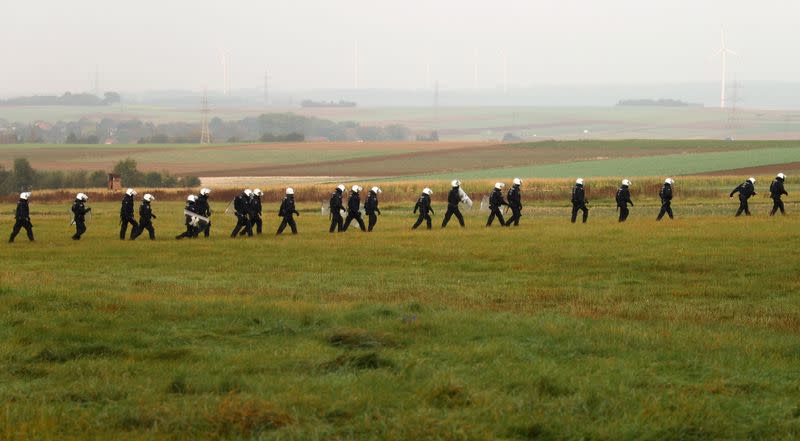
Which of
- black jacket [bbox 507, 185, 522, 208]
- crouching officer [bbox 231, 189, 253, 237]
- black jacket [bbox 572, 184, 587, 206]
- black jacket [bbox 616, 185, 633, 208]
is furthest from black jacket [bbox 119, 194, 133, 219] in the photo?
black jacket [bbox 616, 185, 633, 208]

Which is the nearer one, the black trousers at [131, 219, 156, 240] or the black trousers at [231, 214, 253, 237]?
the black trousers at [131, 219, 156, 240]

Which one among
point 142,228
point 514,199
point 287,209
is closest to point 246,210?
point 287,209

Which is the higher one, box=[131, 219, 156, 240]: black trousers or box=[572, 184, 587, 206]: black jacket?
box=[572, 184, 587, 206]: black jacket

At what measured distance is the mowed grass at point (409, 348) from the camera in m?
9.24

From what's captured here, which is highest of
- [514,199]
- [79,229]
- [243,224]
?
[514,199]

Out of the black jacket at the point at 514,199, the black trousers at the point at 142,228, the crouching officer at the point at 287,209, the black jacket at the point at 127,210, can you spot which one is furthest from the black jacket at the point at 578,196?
the black jacket at the point at 127,210

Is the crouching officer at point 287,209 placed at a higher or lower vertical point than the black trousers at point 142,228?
higher

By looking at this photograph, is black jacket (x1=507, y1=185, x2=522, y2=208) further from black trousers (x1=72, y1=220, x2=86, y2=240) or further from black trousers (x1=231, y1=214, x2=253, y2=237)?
black trousers (x1=72, y1=220, x2=86, y2=240)

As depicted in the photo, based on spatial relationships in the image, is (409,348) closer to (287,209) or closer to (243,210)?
(243,210)

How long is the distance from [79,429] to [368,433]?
82.3 inches

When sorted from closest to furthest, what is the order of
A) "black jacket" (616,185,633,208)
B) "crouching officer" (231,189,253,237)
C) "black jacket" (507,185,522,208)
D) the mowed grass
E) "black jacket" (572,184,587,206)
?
the mowed grass → "crouching officer" (231,189,253,237) → "black jacket" (507,185,522,208) → "black jacket" (616,185,633,208) → "black jacket" (572,184,587,206)

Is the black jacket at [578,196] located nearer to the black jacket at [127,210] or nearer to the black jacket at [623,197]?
the black jacket at [623,197]

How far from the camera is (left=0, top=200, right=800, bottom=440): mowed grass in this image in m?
9.24

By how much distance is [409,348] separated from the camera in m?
12.9
